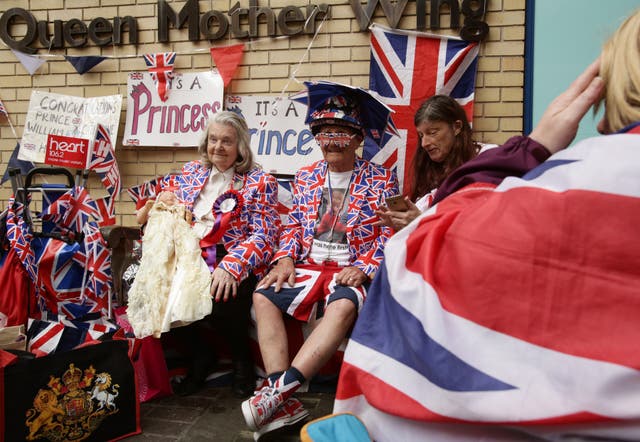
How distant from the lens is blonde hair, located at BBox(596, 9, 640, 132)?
2.71ft

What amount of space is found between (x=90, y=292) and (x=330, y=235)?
4.91 ft

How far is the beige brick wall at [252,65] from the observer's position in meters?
3.45

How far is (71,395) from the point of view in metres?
2.02

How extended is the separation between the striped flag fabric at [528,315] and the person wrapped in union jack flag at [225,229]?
6.13 feet

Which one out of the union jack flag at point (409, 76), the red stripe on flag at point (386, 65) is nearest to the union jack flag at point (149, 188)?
the union jack flag at point (409, 76)

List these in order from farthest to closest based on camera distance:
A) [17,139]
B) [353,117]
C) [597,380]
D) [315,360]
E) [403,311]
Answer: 1. [17,139]
2. [353,117]
3. [315,360]
4. [403,311]
5. [597,380]

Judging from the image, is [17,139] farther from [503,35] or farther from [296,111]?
[503,35]

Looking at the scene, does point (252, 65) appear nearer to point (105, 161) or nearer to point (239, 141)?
point (239, 141)

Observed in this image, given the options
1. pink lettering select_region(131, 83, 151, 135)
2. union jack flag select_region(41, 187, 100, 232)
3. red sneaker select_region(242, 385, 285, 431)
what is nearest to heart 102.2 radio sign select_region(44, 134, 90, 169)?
pink lettering select_region(131, 83, 151, 135)

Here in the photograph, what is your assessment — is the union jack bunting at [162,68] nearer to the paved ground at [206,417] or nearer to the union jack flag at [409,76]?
the union jack flag at [409,76]

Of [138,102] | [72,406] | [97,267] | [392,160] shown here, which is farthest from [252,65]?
[72,406]

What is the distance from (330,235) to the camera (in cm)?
274

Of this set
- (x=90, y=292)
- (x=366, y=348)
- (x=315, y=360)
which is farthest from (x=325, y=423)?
(x=90, y=292)

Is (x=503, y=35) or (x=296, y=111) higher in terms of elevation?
(x=503, y=35)
